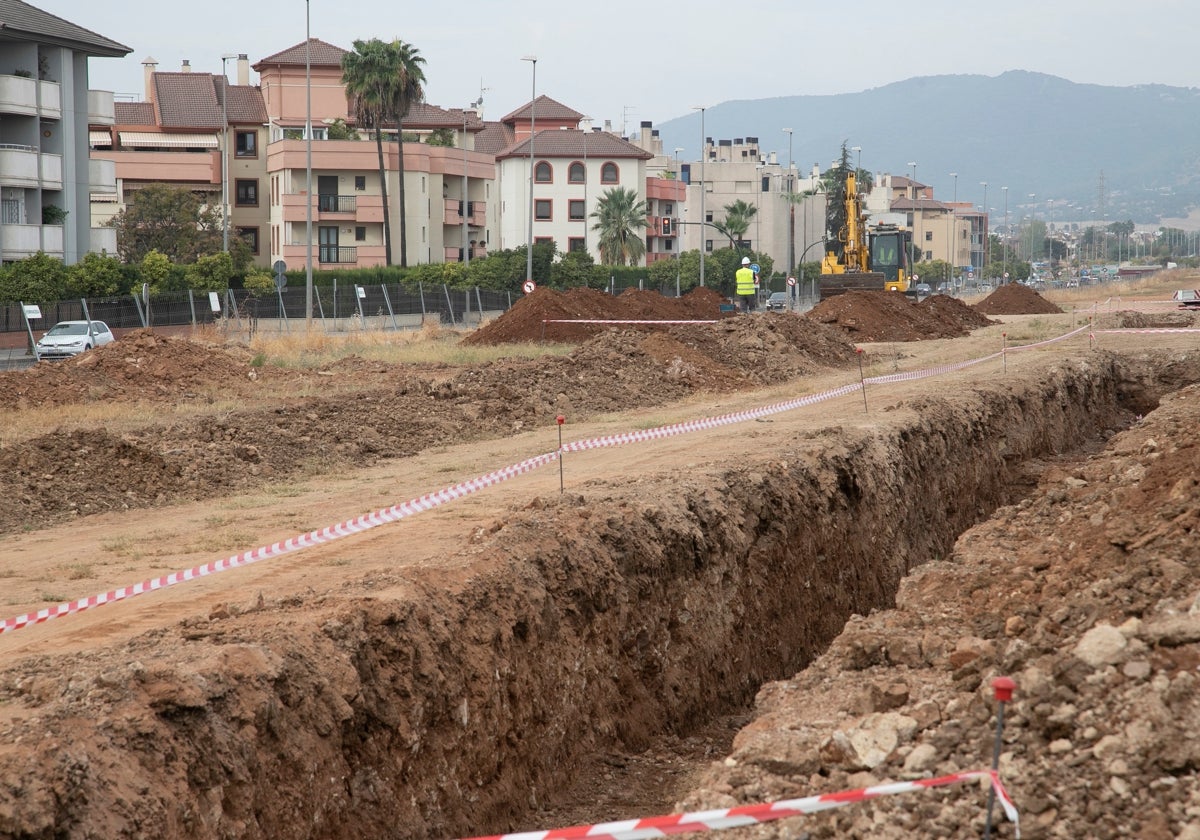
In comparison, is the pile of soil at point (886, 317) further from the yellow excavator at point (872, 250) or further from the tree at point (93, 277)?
the tree at point (93, 277)

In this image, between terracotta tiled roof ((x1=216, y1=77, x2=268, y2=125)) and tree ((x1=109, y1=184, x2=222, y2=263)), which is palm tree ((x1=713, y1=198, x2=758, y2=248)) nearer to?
terracotta tiled roof ((x1=216, y1=77, x2=268, y2=125))

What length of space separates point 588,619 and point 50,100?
42.8 m

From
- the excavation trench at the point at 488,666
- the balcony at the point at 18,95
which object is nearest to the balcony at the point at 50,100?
the balcony at the point at 18,95

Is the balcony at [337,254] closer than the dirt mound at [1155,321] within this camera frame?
No

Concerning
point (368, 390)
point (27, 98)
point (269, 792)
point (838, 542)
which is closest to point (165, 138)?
point (27, 98)

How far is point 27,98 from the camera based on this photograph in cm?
4594

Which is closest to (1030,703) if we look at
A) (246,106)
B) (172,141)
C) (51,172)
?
(51,172)

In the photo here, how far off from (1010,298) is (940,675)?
55.9 meters

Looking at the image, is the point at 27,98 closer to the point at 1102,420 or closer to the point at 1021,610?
the point at 1102,420

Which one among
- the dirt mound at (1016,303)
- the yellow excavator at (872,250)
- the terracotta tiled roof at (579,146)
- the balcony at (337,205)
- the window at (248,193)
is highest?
the terracotta tiled roof at (579,146)

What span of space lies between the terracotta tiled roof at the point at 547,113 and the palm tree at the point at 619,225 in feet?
50.4

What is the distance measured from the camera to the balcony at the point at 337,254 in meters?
74.1

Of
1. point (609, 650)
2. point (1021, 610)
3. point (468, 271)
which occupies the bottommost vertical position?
point (609, 650)

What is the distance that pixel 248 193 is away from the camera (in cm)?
7738
